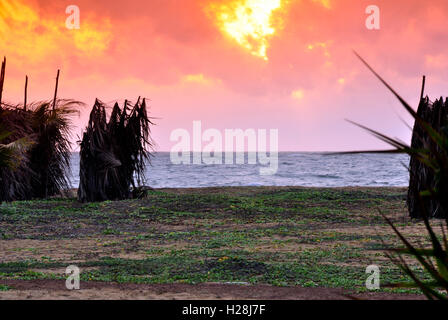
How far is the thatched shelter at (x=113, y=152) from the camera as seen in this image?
60.8 ft

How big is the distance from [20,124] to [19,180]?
194 centimetres

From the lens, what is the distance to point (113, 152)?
18859 mm

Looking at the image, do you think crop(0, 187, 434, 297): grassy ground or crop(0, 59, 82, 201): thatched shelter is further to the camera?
crop(0, 59, 82, 201): thatched shelter

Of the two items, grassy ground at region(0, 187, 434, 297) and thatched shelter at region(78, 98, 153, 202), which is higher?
thatched shelter at region(78, 98, 153, 202)

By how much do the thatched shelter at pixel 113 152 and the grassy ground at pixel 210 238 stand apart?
3.64 ft

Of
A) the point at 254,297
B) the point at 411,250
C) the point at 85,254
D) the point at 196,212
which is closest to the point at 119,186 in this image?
the point at 196,212

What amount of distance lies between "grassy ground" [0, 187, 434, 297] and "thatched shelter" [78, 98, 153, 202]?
111cm

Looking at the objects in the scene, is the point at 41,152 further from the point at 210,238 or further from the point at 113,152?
the point at 210,238

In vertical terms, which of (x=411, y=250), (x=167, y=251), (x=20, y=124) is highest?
(x=20, y=124)

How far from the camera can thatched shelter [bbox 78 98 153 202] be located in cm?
1853

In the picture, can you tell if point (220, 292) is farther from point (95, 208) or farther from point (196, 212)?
point (95, 208)

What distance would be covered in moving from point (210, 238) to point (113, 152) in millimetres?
7549

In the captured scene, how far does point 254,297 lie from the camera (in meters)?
6.78
